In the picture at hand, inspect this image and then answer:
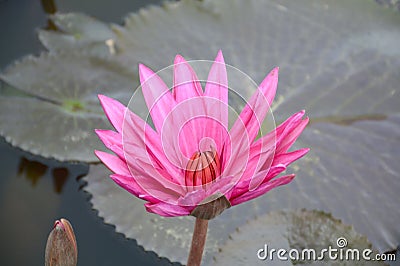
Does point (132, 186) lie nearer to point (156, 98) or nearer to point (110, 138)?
point (110, 138)

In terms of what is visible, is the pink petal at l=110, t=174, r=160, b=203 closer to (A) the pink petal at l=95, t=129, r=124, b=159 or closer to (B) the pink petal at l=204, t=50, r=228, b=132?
(A) the pink petal at l=95, t=129, r=124, b=159

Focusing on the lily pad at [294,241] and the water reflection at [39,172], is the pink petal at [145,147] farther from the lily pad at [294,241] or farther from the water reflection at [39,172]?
the water reflection at [39,172]

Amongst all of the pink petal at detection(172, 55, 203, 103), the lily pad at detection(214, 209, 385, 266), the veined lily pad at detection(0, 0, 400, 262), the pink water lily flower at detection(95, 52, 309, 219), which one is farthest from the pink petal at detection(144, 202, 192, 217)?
the veined lily pad at detection(0, 0, 400, 262)

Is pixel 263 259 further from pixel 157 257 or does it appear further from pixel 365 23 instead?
pixel 365 23

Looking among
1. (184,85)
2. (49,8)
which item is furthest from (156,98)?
(49,8)

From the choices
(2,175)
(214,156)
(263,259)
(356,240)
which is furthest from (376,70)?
(2,175)
